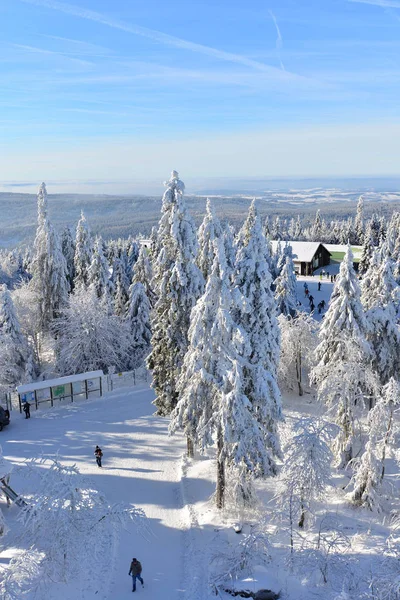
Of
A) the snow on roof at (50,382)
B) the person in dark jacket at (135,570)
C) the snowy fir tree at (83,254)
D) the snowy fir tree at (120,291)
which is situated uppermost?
the snowy fir tree at (83,254)

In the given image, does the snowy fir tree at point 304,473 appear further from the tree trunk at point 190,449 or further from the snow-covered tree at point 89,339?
the snow-covered tree at point 89,339

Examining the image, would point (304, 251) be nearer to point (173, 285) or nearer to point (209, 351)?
point (173, 285)

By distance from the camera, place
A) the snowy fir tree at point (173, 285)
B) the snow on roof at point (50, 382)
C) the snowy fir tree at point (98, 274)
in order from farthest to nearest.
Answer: the snowy fir tree at point (98, 274), the snow on roof at point (50, 382), the snowy fir tree at point (173, 285)

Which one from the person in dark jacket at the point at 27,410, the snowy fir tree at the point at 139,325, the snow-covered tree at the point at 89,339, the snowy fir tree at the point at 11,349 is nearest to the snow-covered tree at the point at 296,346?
the snowy fir tree at the point at 139,325

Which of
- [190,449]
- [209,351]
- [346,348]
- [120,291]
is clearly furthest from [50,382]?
[346,348]

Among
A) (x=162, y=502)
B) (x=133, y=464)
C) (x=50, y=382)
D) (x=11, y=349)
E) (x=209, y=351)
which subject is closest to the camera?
(x=209, y=351)

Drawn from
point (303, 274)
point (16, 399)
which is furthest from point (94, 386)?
point (303, 274)

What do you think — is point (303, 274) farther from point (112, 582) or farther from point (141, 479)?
point (112, 582)
